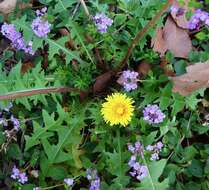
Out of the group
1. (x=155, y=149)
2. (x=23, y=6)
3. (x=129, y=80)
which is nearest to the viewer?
Result: (x=155, y=149)

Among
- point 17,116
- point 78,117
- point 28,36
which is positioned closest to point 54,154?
point 78,117

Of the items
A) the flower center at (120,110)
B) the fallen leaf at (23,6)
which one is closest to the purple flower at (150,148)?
the flower center at (120,110)

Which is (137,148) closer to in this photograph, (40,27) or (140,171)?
(140,171)

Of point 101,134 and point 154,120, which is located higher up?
point 154,120

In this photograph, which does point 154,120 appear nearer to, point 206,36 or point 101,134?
point 101,134

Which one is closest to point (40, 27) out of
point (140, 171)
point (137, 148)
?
point (137, 148)

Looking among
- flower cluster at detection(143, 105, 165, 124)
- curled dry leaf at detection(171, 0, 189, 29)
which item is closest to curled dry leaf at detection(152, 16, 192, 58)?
curled dry leaf at detection(171, 0, 189, 29)
